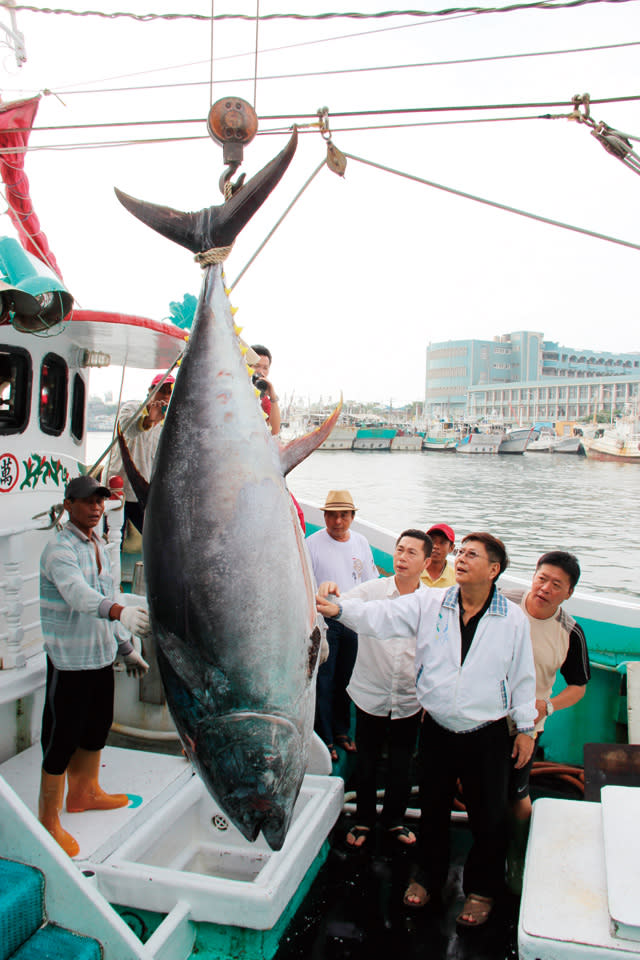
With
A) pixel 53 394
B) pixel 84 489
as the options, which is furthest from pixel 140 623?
pixel 53 394

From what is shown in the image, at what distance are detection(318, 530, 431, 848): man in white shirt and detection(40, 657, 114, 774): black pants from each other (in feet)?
4.12

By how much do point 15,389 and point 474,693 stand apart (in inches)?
139

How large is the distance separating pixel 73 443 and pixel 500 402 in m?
76.8

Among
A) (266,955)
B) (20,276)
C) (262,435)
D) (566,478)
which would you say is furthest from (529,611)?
(566,478)

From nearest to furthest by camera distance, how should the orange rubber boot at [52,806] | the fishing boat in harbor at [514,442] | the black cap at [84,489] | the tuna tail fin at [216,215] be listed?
the tuna tail fin at [216,215] < the orange rubber boot at [52,806] < the black cap at [84,489] < the fishing boat in harbor at [514,442]

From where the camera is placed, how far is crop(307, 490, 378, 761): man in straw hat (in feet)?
12.8

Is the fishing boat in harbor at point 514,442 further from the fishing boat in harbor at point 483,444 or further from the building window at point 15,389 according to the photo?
the building window at point 15,389

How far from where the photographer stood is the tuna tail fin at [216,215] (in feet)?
4.50

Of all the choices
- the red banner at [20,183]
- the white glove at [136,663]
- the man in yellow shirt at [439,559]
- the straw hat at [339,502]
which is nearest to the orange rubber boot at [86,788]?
the white glove at [136,663]

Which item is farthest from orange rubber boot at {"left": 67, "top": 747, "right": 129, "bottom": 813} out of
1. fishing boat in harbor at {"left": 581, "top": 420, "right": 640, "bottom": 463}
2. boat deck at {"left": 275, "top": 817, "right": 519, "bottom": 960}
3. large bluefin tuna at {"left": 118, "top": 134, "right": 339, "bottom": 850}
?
fishing boat in harbor at {"left": 581, "top": 420, "right": 640, "bottom": 463}

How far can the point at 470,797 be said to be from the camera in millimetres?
2709

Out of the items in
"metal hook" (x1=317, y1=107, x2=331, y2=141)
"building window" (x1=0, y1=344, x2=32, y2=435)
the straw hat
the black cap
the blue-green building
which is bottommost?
the straw hat

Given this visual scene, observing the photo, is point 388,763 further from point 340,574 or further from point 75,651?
point 75,651

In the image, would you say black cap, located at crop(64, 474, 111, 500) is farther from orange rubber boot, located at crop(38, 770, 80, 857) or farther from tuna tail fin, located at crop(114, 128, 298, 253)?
tuna tail fin, located at crop(114, 128, 298, 253)
